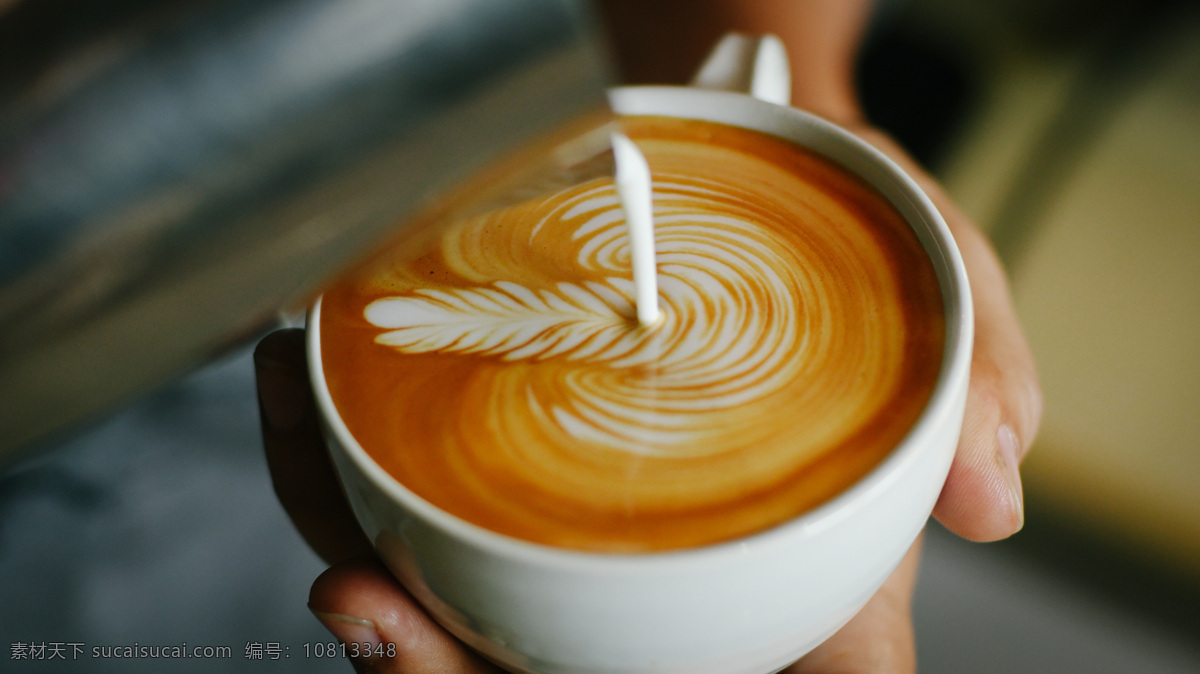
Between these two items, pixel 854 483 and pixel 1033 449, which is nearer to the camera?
pixel 854 483

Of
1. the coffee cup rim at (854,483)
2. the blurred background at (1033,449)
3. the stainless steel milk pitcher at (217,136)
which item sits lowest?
the blurred background at (1033,449)

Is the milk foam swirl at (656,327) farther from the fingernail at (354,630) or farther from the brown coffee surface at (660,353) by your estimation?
the fingernail at (354,630)

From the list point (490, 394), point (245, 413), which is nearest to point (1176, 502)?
point (490, 394)

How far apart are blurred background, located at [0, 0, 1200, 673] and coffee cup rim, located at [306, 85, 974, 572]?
270 mm

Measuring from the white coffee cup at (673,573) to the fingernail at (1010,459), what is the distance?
207 millimetres

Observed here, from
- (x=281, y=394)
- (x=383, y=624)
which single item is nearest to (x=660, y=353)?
(x=383, y=624)

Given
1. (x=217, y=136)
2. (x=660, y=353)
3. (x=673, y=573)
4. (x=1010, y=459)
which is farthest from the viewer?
(x=1010, y=459)

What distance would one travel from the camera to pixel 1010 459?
806mm

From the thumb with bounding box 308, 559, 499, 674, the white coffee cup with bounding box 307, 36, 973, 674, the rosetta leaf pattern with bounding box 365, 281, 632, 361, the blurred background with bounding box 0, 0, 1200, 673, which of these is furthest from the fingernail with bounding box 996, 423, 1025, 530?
the blurred background with bounding box 0, 0, 1200, 673

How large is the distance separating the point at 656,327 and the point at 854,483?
20cm

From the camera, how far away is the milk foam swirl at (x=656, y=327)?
60 cm

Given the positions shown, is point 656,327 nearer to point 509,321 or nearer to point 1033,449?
point 509,321

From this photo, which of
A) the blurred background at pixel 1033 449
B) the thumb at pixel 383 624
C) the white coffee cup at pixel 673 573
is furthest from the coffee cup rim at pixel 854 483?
the blurred background at pixel 1033 449

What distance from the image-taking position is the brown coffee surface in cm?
55
